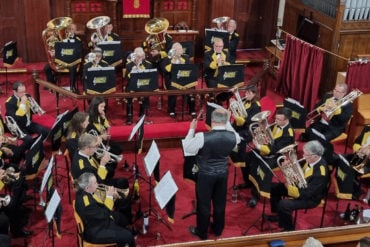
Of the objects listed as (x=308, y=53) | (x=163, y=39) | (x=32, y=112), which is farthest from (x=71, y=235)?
(x=308, y=53)

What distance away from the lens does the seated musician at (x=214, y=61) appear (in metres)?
10.2

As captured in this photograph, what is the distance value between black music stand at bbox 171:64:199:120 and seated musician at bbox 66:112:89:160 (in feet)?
8.68

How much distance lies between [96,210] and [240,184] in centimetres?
305

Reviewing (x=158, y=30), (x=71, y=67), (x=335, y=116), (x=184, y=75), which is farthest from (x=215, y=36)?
(x=335, y=116)

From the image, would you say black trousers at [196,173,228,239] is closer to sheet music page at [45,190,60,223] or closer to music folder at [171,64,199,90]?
sheet music page at [45,190,60,223]

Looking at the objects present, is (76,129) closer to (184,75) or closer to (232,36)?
(184,75)

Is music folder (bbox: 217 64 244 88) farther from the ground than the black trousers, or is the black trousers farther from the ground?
music folder (bbox: 217 64 244 88)

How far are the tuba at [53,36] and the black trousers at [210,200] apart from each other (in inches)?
202

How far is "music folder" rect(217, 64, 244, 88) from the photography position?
976cm

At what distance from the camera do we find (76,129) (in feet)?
24.4

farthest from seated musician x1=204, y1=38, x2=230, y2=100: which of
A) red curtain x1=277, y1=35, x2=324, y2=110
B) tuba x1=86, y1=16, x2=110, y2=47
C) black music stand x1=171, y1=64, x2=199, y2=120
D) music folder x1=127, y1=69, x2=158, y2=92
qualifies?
tuba x1=86, y1=16, x2=110, y2=47

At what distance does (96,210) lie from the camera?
19.7 feet

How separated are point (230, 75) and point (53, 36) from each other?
150 inches

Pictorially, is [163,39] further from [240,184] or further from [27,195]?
[27,195]
